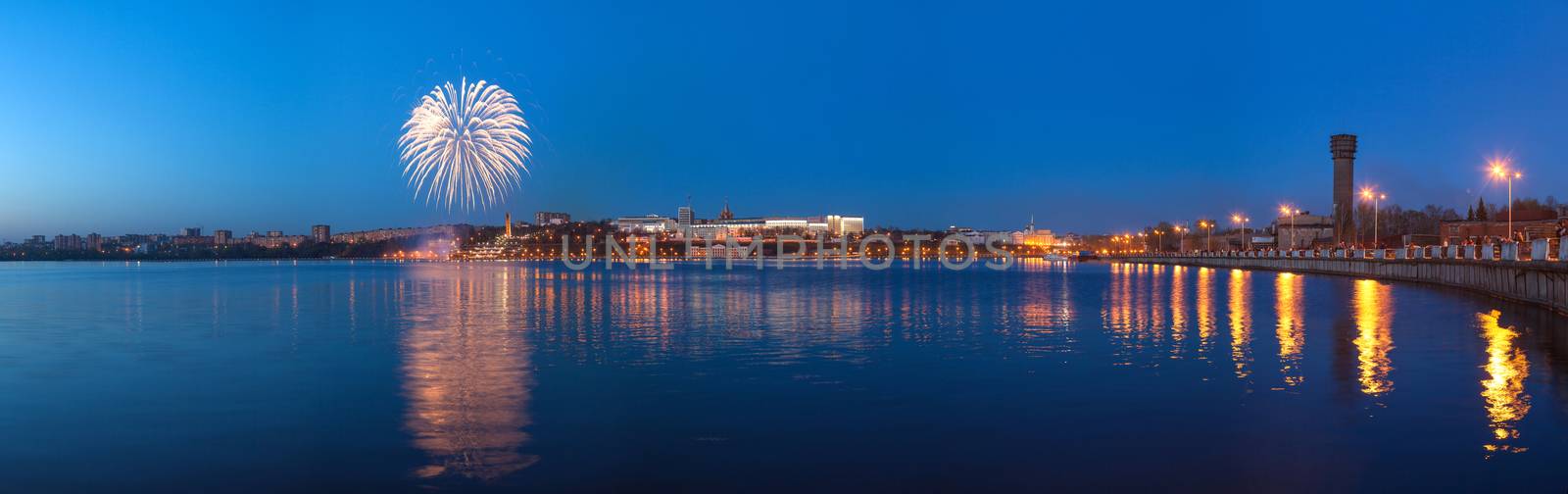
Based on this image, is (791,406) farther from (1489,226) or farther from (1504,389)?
(1489,226)

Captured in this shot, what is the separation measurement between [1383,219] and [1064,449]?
196 metres

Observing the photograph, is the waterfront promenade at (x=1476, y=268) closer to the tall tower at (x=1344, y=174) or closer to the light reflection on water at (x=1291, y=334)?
the light reflection on water at (x=1291, y=334)

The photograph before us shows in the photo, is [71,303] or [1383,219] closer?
[71,303]

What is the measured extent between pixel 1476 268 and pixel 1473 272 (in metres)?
0.62

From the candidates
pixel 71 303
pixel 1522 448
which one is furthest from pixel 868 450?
pixel 71 303

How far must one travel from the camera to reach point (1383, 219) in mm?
178500

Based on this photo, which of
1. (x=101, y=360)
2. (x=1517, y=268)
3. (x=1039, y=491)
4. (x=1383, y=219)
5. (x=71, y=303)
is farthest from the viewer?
(x=1383, y=219)

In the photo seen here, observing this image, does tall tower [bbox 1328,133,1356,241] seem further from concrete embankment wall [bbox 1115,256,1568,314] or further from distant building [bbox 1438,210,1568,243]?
concrete embankment wall [bbox 1115,256,1568,314]

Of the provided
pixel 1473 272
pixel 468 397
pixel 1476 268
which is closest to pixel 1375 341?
pixel 468 397

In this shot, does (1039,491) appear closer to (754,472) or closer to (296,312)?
(754,472)

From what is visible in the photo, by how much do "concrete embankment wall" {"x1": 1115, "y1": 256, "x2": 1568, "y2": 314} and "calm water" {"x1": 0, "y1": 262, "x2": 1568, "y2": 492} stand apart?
2.02 metres

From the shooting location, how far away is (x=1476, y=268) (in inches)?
1602

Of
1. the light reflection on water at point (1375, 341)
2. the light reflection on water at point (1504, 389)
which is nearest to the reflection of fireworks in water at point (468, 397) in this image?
the light reflection on water at point (1504, 389)

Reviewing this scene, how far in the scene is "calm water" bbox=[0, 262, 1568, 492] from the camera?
9.40 m
